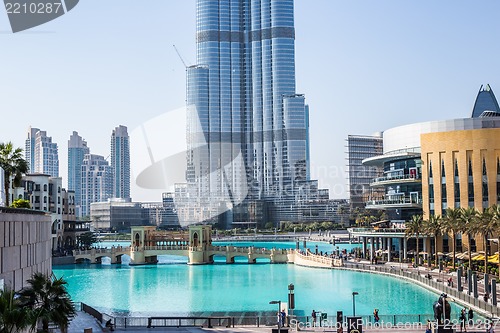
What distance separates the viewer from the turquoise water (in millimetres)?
73312

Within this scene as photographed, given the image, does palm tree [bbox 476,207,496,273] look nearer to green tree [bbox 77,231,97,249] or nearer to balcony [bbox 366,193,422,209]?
balcony [bbox 366,193,422,209]

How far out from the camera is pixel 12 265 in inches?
1454

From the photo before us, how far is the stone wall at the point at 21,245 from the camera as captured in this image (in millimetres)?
35688

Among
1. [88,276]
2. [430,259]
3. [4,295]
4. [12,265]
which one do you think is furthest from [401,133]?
[4,295]

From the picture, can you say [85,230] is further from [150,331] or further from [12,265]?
[12,265]

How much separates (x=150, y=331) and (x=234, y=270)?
253ft

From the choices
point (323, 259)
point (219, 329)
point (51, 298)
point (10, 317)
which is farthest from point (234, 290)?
point (10, 317)

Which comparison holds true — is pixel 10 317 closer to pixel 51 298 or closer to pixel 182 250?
pixel 51 298

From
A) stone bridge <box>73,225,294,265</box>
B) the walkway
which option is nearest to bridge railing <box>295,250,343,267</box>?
stone bridge <box>73,225,294,265</box>

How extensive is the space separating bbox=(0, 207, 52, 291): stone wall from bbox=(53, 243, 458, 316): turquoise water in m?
23.7

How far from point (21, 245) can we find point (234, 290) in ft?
185

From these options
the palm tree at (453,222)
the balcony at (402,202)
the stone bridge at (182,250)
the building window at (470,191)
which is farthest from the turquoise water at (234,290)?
the building window at (470,191)

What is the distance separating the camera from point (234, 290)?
9300 centimetres

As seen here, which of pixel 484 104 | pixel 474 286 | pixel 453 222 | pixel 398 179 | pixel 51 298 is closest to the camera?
pixel 51 298
